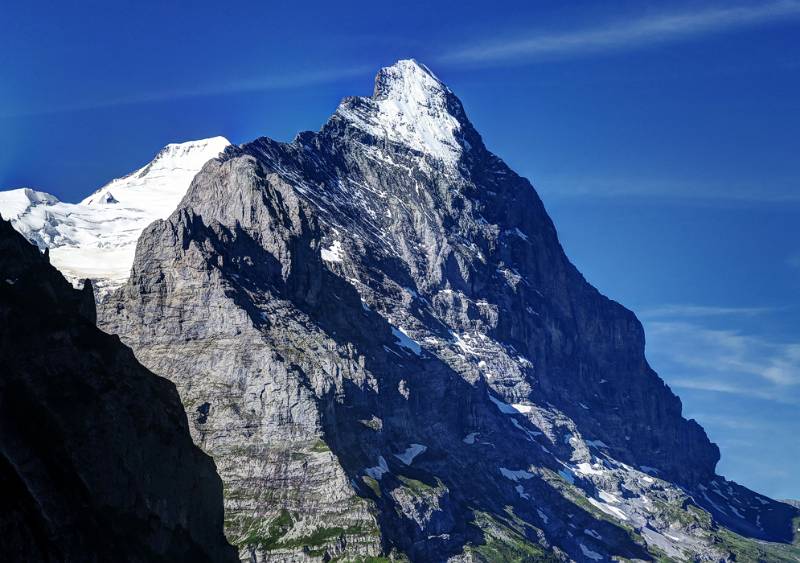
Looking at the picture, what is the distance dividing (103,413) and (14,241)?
30.1 metres

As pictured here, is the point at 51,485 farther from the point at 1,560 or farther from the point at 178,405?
the point at 178,405

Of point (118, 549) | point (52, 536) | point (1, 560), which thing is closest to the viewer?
point (1, 560)

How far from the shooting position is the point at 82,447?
4838 inches

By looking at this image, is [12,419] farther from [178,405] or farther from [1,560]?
[178,405]

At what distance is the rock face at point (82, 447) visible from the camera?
4126 inches

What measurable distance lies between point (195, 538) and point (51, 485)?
1463 inches

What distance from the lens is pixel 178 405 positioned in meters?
154

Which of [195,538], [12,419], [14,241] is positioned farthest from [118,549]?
[14,241]

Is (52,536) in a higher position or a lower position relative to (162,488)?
lower

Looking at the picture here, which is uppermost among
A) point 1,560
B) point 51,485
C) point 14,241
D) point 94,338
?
point 14,241

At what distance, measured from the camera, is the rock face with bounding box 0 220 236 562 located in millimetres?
104812

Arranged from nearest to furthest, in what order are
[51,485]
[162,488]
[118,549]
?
[51,485] < [118,549] < [162,488]

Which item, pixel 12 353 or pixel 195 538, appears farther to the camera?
pixel 195 538

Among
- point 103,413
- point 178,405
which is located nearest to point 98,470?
point 103,413
